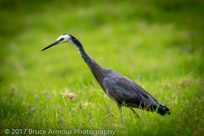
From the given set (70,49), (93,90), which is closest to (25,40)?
(70,49)

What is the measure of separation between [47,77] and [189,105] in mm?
6539

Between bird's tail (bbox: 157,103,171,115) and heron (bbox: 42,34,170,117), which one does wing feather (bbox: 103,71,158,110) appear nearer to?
heron (bbox: 42,34,170,117)

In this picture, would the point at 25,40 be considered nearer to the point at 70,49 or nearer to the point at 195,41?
the point at 70,49

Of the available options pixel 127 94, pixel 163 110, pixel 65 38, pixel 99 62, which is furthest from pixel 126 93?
pixel 99 62

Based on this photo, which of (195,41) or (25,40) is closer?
(195,41)

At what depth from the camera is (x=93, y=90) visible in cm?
525

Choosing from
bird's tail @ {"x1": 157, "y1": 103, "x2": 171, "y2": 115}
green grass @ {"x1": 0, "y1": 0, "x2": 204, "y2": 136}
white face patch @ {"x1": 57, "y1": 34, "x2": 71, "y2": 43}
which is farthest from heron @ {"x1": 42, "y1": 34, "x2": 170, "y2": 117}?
white face patch @ {"x1": 57, "y1": 34, "x2": 71, "y2": 43}

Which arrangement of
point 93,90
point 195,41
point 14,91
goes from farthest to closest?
point 195,41 → point 14,91 → point 93,90

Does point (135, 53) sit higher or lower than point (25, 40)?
lower

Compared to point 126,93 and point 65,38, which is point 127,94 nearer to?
point 126,93

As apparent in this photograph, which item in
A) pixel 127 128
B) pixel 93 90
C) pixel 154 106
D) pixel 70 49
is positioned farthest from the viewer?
pixel 70 49

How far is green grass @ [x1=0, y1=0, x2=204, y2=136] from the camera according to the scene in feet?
12.4

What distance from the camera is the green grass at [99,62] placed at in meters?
3.78

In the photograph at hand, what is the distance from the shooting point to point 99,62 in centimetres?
691
